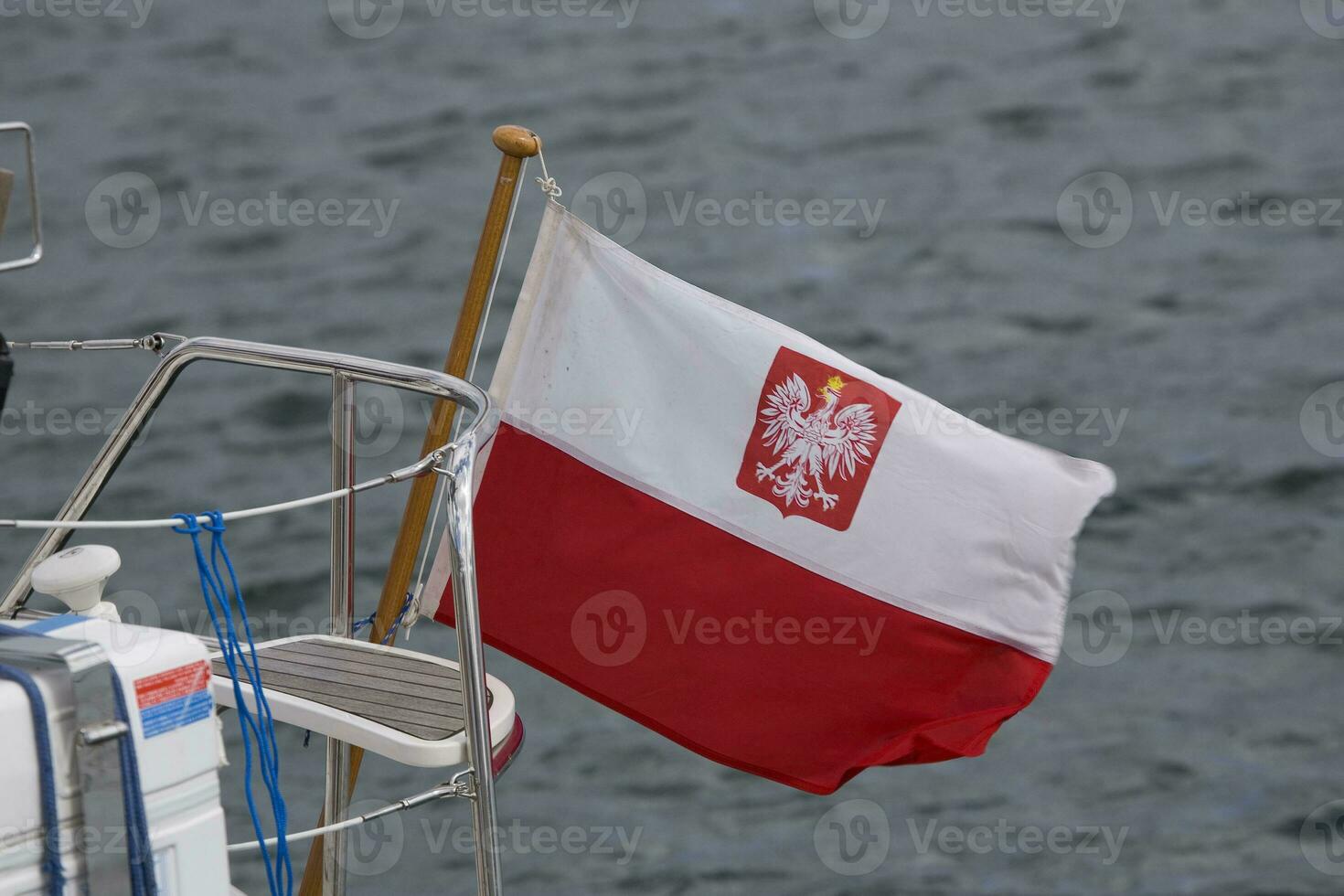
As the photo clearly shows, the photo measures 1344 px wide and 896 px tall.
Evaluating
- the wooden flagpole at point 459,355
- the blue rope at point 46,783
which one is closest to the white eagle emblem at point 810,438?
the wooden flagpole at point 459,355

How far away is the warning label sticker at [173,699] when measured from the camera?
9.22 feet

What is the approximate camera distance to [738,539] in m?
4.68

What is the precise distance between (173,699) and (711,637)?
80.3 inches

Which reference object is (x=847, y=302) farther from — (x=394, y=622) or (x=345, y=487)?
(x=345, y=487)

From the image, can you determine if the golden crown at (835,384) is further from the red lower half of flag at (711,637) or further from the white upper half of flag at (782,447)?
the red lower half of flag at (711,637)

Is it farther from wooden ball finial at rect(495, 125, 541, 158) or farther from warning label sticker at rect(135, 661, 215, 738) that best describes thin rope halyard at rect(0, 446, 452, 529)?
wooden ball finial at rect(495, 125, 541, 158)

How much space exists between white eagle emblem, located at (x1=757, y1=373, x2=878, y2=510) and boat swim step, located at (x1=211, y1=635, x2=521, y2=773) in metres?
1.07

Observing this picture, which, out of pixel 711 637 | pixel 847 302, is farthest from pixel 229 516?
pixel 847 302

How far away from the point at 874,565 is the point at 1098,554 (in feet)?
18.1

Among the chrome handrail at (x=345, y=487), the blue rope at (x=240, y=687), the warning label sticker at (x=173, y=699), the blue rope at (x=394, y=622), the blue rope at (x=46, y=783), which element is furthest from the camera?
the blue rope at (x=394, y=622)

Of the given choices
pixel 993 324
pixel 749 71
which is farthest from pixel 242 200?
pixel 993 324

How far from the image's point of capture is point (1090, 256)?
1261cm

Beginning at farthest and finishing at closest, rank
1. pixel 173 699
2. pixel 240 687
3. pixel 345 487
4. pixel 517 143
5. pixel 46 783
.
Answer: pixel 517 143
pixel 345 487
pixel 240 687
pixel 173 699
pixel 46 783

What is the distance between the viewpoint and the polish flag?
180 inches
